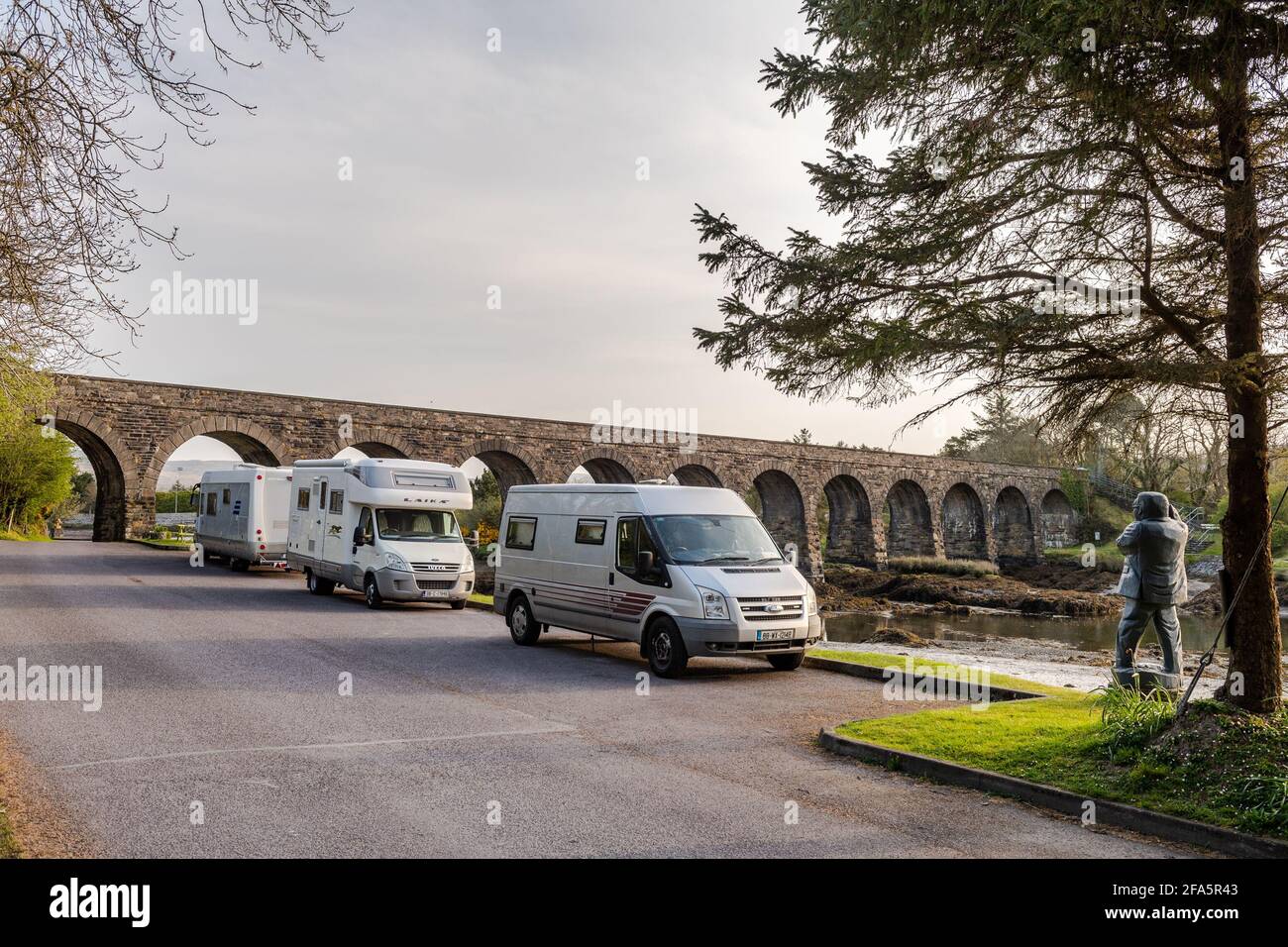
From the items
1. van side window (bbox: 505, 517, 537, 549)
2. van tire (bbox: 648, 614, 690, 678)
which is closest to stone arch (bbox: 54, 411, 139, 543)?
van side window (bbox: 505, 517, 537, 549)

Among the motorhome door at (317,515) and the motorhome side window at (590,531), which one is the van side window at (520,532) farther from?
the motorhome door at (317,515)

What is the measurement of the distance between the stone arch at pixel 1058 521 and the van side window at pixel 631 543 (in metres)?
61.4

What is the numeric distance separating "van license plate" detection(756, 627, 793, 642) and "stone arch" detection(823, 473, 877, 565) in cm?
4332

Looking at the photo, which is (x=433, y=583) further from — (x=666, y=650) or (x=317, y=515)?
(x=666, y=650)

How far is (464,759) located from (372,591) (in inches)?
445

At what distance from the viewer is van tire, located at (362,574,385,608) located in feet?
56.9

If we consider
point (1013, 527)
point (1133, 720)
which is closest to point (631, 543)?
point (1133, 720)

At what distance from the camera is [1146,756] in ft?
20.9

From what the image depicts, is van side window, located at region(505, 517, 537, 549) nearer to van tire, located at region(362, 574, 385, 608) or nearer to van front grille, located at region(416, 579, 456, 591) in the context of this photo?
van front grille, located at region(416, 579, 456, 591)

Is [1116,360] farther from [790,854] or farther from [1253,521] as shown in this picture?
[790,854]

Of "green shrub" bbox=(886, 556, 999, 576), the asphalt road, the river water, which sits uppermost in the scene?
the asphalt road

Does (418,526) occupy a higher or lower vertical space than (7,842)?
higher

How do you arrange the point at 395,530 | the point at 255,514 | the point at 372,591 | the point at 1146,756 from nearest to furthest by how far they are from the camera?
the point at 1146,756 < the point at 372,591 < the point at 395,530 < the point at 255,514

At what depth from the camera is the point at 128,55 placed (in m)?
5.00
